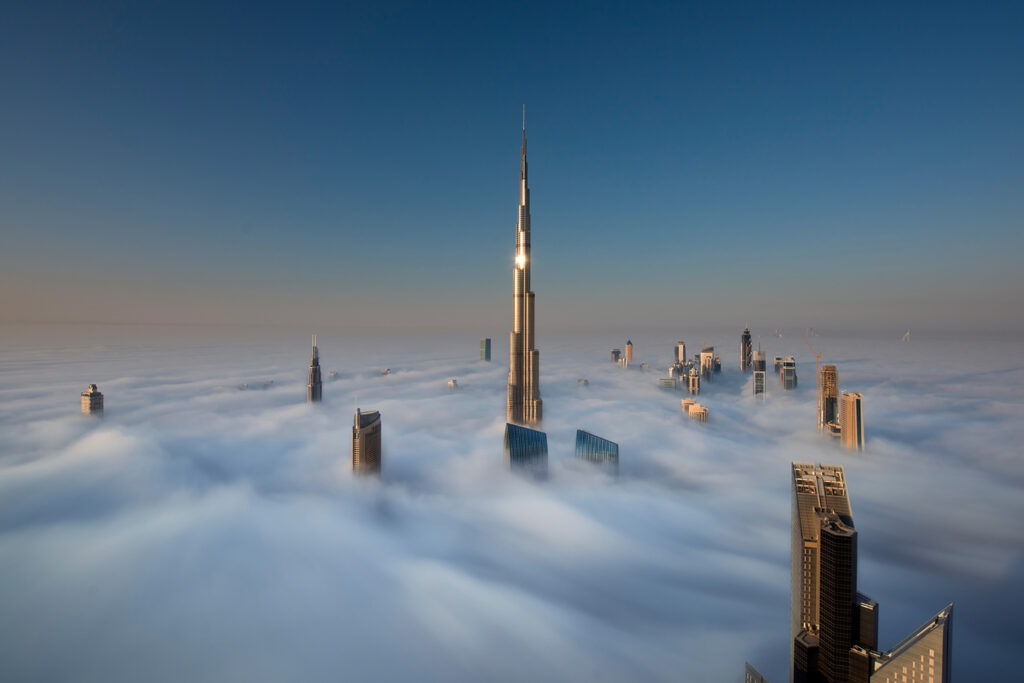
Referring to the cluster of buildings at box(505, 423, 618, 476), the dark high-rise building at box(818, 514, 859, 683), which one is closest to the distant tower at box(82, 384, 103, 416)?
the cluster of buildings at box(505, 423, 618, 476)

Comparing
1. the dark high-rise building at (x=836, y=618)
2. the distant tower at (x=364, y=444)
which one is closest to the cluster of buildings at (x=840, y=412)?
the dark high-rise building at (x=836, y=618)

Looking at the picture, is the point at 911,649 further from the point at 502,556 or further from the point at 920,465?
the point at 920,465

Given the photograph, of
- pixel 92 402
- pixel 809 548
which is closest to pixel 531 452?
pixel 809 548

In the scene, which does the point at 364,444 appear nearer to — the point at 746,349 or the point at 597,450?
the point at 597,450

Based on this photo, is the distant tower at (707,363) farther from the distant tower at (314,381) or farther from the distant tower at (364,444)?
the distant tower at (314,381)

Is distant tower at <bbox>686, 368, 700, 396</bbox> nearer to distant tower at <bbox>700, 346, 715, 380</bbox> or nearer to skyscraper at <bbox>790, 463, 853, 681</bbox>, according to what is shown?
distant tower at <bbox>700, 346, 715, 380</bbox>
